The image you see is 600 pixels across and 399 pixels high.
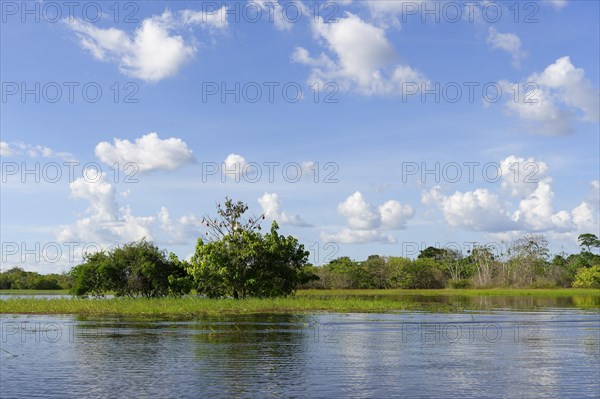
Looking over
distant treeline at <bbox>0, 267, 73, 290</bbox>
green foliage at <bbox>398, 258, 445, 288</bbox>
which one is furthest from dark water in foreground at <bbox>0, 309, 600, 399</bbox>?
distant treeline at <bbox>0, 267, 73, 290</bbox>

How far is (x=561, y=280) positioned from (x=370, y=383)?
5393 inches

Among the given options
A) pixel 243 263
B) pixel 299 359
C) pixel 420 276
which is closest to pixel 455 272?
pixel 420 276

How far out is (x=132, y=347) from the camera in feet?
117

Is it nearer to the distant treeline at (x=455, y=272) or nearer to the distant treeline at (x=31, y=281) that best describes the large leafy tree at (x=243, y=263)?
the distant treeline at (x=455, y=272)

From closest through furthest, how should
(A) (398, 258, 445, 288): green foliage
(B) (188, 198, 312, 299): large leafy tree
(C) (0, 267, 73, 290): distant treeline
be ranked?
(B) (188, 198, 312, 299): large leafy tree < (A) (398, 258, 445, 288): green foliage < (C) (0, 267, 73, 290): distant treeline

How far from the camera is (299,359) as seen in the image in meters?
31.1

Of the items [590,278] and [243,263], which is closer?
[243,263]

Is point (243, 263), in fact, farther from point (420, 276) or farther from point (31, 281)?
point (31, 281)

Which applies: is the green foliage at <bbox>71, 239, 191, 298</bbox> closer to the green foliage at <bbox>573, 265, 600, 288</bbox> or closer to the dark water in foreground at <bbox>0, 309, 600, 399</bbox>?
the dark water in foreground at <bbox>0, 309, 600, 399</bbox>

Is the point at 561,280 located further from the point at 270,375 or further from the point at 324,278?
the point at 270,375

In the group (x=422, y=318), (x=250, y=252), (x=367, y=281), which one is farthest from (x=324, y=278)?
(x=422, y=318)

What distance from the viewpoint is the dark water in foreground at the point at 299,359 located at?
23.7 m

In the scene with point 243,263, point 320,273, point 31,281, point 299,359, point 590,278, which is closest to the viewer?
point 299,359

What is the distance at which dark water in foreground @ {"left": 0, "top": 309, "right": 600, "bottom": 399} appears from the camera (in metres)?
23.7
